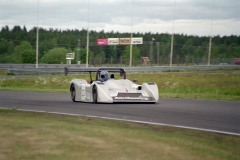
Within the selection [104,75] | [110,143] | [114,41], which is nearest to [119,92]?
[104,75]

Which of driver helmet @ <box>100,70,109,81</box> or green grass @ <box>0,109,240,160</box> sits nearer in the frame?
green grass @ <box>0,109,240,160</box>

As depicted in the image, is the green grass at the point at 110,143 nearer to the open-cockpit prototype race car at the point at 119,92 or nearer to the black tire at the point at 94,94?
the open-cockpit prototype race car at the point at 119,92

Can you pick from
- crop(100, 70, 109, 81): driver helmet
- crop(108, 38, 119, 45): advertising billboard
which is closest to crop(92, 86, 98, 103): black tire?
crop(100, 70, 109, 81): driver helmet

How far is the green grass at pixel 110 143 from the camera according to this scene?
812 cm

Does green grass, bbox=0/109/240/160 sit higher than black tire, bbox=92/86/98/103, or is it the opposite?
green grass, bbox=0/109/240/160

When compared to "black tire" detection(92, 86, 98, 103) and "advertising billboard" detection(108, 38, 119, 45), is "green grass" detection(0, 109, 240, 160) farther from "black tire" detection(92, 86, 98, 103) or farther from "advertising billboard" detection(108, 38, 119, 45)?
"advertising billboard" detection(108, 38, 119, 45)

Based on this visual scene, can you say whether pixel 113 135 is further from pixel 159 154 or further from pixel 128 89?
pixel 128 89

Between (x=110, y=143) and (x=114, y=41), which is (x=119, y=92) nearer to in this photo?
(x=110, y=143)

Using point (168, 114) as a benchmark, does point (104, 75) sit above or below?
above

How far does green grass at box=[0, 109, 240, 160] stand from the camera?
8.12 m

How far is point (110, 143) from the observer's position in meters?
9.06

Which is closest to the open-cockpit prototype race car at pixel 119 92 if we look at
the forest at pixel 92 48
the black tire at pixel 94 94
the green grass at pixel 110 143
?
the black tire at pixel 94 94

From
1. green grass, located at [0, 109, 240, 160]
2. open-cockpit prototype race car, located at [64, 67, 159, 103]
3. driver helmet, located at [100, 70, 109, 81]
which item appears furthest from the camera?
driver helmet, located at [100, 70, 109, 81]

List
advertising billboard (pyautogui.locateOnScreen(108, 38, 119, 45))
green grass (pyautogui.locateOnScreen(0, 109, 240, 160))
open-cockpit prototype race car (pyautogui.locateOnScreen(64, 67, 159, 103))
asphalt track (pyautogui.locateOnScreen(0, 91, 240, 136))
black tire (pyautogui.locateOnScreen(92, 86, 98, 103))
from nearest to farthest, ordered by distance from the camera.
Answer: green grass (pyautogui.locateOnScreen(0, 109, 240, 160)), asphalt track (pyautogui.locateOnScreen(0, 91, 240, 136)), open-cockpit prototype race car (pyautogui.locateOnScreen(64, 67, 159, 103)), black tire (pyautogui.locateOnScreen(92, 86, 98, 103)), advertising billboard (pyautogui.locateOnScreen(108, 38, 119, 45))
